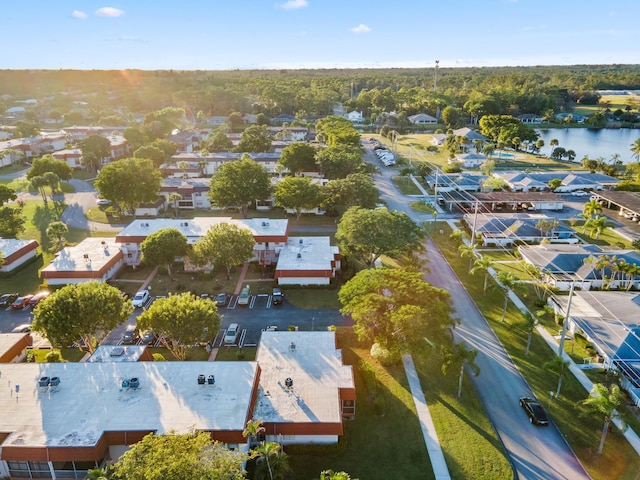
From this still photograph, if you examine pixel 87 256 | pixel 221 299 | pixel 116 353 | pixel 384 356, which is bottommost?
pixel 221 299

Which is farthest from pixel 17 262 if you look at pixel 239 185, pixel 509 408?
pixel 509 408

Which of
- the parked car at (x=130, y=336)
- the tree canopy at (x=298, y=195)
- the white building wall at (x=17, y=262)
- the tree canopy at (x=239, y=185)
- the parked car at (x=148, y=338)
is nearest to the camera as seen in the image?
the parked car at (x=130, y=336)

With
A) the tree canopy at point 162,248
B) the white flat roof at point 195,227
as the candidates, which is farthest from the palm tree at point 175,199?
the tree canopy at point 162,248

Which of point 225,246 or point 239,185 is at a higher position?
point 239,185

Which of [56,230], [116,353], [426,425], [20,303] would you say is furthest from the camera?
[56,230]

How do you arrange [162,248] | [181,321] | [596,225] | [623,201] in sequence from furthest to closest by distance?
[623,201], [596,225], [162,248], [181,321]

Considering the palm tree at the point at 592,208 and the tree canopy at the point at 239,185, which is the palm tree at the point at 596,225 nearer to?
the palm tree at the point at 592,208

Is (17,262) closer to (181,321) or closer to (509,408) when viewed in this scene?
(181,321)

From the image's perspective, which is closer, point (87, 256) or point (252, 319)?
point (252, 319)
